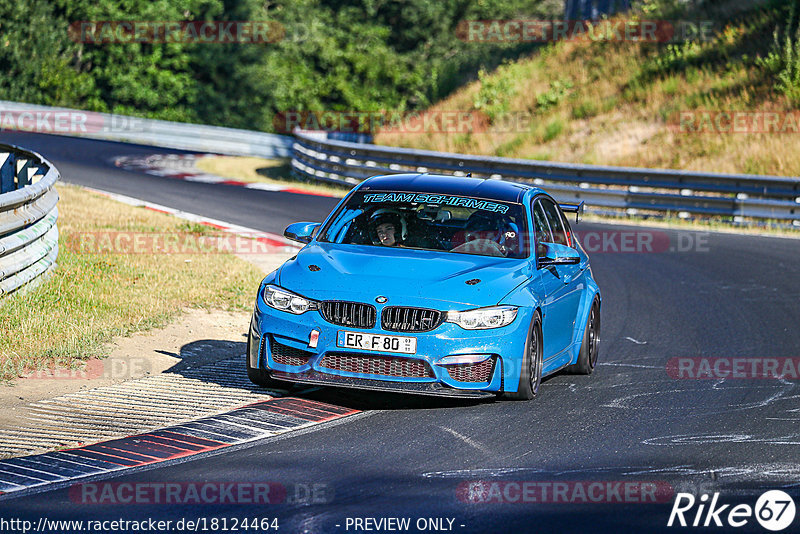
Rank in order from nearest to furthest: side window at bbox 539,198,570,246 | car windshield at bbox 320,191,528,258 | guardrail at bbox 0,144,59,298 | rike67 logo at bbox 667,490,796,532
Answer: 1. rike67 logo at bbox 667,490,796,532
2. car windshield at bbox 320,191,528,258
3. side window at bbox 539,198,570,246
4. guardrail at bbox 0,144,59,298

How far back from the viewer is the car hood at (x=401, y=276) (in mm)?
8102

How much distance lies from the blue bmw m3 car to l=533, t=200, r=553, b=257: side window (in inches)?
1.2

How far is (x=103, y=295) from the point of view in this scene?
38.9 ft

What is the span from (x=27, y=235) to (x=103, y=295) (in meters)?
1.13

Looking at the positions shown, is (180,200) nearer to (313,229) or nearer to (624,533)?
(313,229)

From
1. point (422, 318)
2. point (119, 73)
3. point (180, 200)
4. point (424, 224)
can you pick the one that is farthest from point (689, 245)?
point (119, 73)

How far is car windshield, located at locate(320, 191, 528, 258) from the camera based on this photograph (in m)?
9.15

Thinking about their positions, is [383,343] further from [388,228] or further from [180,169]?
[180,169]

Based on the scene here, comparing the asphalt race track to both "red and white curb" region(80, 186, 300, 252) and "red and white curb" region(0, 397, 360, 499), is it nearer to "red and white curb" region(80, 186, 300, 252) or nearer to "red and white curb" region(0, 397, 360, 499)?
"red and white curb" region(0, 397, 360, 499)

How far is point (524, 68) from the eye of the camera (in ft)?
123

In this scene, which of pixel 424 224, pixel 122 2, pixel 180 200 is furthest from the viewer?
pixel 122 2

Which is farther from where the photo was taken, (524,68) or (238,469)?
(524,68)

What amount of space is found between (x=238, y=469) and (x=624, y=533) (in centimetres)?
221

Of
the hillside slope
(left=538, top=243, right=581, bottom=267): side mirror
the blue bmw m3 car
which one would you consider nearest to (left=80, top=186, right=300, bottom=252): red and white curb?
the blue bmw m3 car
